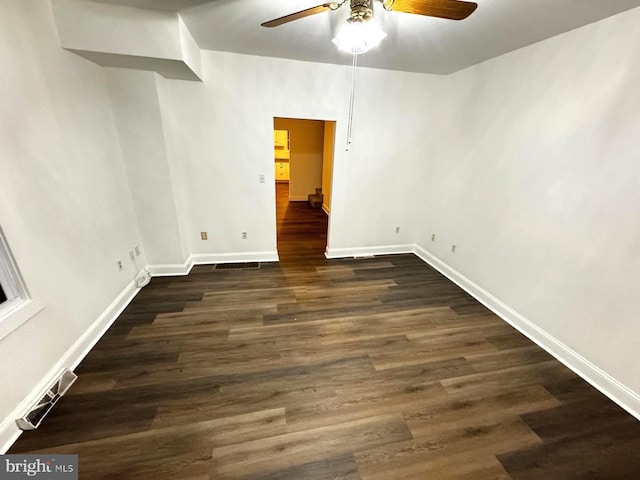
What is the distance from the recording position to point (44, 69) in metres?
1.75

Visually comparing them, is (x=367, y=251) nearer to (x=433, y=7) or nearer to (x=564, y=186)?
(x=564, y=186)

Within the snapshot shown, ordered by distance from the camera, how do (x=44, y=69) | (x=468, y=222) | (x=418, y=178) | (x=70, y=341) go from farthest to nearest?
(x=418, y=178)
(x=468, y=222)
(x=70, y=341)
(x=44, y=69)

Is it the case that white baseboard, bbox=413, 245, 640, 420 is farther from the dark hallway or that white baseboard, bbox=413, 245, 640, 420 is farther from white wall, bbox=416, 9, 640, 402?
the dark hallway

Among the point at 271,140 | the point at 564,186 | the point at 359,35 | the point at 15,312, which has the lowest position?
the point at 15,312

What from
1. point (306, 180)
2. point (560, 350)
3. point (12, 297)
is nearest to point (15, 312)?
point (12, 297)

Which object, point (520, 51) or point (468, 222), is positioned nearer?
point (520, 51)

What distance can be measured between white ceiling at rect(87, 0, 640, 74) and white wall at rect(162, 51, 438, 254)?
0.29 meters

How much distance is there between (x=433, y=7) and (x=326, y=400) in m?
2.40

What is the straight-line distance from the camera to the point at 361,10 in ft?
4.72

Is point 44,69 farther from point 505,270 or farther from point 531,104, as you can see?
point 505,270

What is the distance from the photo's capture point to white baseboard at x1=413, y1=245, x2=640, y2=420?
1.76m

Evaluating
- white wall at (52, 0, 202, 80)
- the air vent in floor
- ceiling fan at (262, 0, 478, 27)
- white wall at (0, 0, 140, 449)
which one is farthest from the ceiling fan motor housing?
the air vent in floor

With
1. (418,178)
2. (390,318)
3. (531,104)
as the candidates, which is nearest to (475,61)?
(531,104)

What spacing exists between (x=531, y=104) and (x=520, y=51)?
513 mm
